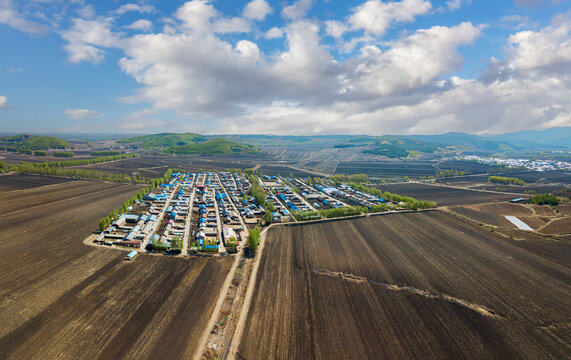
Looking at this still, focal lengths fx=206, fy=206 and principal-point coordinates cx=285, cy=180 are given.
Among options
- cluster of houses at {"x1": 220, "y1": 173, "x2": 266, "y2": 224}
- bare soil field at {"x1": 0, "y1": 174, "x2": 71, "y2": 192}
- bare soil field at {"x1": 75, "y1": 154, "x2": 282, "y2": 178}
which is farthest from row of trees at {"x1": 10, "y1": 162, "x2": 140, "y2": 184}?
cluster of houses at {"x1": 220, "y1": 173, "x2": 266, "y2": 224}

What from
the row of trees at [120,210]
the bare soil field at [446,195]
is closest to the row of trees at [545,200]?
the bare soil field at [446,195]

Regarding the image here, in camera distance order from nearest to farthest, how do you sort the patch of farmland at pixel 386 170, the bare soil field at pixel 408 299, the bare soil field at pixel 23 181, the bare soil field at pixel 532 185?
the bare soil field at pixel 408 299, the bare soil field at pixel 23 181, the bare soil field at pixel 532 185, the patch of farmland at pixel 386 170

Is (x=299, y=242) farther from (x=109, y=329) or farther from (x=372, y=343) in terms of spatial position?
(x=109, y=329)

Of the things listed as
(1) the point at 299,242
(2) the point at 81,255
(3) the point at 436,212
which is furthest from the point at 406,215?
(2) the point at 81,255

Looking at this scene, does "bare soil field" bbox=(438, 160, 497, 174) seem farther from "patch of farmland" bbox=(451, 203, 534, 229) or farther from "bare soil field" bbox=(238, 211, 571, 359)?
"bare soil field" bbox=(238, 211, 571, 359)

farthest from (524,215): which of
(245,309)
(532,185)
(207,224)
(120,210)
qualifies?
(120,210)

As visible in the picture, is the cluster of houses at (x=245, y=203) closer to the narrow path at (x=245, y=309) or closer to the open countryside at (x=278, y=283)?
the open countryside at (x=278, y=283)

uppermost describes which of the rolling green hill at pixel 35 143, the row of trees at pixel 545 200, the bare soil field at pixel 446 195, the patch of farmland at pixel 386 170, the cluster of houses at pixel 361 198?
the rolling green hill at pixel 35 143

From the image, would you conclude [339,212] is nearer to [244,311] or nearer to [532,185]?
[244,311]
